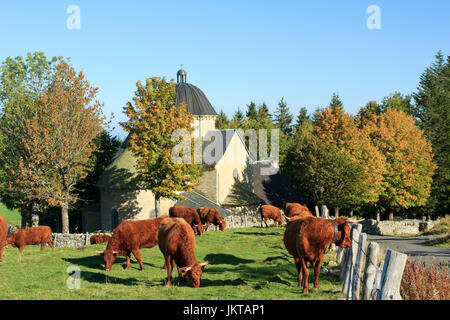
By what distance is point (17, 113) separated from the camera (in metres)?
43.8

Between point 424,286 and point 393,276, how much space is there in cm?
277

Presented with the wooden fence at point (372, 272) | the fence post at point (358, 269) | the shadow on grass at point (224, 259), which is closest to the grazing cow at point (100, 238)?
the shadow on grass at point (224, 259)

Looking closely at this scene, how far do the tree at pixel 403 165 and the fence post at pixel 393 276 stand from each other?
4939 centimetres

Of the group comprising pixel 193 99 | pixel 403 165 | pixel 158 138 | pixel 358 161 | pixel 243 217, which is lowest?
pixel 243 217

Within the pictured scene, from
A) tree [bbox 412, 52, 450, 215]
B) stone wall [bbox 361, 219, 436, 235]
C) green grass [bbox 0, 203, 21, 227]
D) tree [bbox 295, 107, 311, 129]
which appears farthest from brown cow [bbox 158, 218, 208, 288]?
tree [bbox 295, 107, 311, 129]

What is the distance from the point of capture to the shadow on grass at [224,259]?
21.1 meters

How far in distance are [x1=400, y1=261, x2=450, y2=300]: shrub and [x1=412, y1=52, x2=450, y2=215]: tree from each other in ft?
185

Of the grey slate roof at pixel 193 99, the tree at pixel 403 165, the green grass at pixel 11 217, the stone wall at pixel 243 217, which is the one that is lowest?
the green grass at pixel 11 217

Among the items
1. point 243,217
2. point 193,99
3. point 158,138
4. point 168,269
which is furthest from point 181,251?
point 193,99

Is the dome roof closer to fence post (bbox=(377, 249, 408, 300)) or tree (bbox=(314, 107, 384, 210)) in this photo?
tree (bbox=(314, 107, 384, 210))

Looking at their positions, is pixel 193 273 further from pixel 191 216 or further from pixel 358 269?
pixel 191 216

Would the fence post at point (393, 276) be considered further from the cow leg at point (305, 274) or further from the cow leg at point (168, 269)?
the cow leg at point (168, 269)
